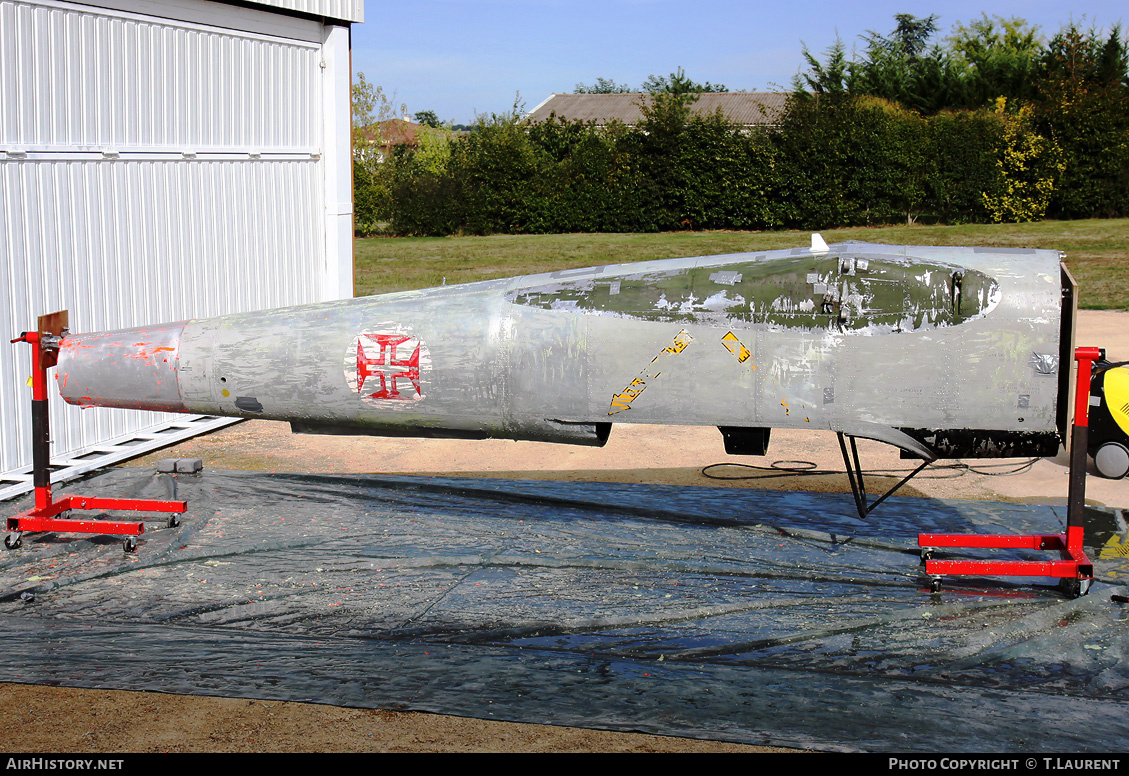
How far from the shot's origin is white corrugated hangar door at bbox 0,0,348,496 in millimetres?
9508

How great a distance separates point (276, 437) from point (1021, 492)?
8211 mm

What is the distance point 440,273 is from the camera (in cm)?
2941

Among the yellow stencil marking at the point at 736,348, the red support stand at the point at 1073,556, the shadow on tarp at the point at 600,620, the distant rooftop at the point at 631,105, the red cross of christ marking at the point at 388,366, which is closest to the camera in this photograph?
the shadow on tarp at the point at 600,620

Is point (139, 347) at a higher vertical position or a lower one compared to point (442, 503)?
higher

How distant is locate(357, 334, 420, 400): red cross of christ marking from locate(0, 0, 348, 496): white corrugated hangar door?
171 inches

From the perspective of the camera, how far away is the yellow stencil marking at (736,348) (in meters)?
6.80

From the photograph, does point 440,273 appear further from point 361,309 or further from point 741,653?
point 741,653

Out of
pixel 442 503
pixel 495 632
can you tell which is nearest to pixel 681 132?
pixel 442 503

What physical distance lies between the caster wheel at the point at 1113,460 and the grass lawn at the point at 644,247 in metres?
18.3

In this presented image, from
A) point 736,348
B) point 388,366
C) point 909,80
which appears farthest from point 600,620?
point 909,80

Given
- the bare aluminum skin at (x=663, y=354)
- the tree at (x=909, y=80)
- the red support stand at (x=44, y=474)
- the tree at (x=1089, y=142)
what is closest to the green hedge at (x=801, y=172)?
the tree at (x=1089, y=142)

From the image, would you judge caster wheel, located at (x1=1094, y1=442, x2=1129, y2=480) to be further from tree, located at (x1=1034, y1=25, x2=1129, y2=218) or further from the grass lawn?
tree, located at (x1=1034, y1=25, x2=1129, y2=218)

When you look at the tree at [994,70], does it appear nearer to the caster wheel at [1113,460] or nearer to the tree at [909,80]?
the tree at [909,80]

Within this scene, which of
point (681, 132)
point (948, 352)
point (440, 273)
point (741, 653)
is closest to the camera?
point (741, 653)
